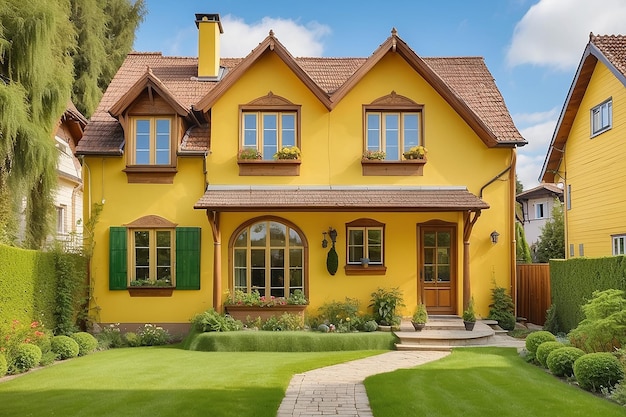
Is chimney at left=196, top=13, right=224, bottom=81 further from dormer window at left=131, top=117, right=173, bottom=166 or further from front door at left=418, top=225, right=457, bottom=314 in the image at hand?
front door at left=418, top=225, right=457, bottom=314

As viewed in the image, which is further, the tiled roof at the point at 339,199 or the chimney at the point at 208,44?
the chimney at the point at 208,44

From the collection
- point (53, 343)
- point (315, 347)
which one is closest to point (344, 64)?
point (315, 347)

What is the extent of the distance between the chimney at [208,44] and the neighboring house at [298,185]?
2.41 metres

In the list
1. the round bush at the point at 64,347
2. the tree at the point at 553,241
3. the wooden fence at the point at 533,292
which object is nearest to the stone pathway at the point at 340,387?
the wooden fence at the point at 533,292

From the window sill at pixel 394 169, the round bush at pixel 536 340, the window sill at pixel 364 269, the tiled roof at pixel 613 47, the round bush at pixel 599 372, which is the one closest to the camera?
the round bush at pixel 599 372

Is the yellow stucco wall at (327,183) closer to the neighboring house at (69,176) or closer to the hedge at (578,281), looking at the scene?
the hedge at (578,281)

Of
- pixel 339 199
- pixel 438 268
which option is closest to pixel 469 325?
pixel 438 268

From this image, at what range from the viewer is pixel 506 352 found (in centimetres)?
1205

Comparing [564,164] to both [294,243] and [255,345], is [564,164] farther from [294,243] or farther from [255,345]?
[255,345]

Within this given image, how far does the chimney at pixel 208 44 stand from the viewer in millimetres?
17391

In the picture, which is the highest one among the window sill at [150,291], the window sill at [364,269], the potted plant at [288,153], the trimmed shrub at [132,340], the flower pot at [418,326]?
the potted plant at [288,153]

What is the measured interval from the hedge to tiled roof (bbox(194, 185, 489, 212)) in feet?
8.56

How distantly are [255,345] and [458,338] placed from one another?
4852mm

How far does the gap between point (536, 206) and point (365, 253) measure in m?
26.0
